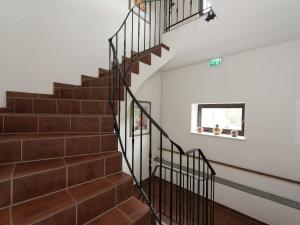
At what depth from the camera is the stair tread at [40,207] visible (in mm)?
890

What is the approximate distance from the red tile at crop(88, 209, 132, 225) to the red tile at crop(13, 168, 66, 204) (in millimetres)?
381

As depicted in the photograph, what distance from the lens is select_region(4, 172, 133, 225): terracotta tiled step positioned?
92cm

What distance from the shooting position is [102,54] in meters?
3.20

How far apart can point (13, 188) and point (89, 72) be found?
242 centimetres

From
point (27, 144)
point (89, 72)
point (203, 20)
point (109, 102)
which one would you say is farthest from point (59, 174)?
point (203, 20)

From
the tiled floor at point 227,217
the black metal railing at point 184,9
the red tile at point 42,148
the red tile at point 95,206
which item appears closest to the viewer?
the red tile at point 95,206

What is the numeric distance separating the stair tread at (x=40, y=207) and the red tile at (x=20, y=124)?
781 millimetres

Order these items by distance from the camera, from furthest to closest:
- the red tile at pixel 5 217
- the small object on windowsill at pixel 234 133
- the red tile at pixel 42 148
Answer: the small object on windowsill at pixel 234 133 < the red tile at pixel 42 148 < the red tile at pixel 5 217

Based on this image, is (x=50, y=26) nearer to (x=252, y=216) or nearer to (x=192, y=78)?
(x=192, y=78)

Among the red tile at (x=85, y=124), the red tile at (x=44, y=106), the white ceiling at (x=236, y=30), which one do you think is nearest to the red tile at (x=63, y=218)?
the red tile at (x=85, y=124)

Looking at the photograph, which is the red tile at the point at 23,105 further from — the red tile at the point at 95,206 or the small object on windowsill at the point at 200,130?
the small object on windowsill at the point at 200,130

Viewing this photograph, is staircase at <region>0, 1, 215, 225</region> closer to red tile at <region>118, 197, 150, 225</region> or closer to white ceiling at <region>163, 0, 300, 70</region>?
red tile at <region>118, 197, 150, 225</region>

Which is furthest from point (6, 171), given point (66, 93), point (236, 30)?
point (236, 30)

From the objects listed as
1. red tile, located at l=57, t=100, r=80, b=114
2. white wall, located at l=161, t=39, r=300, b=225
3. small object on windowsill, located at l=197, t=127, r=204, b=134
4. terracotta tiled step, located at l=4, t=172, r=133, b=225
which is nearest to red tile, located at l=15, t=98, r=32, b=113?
red tile, located at l=57, t=100, r=80, b=114
